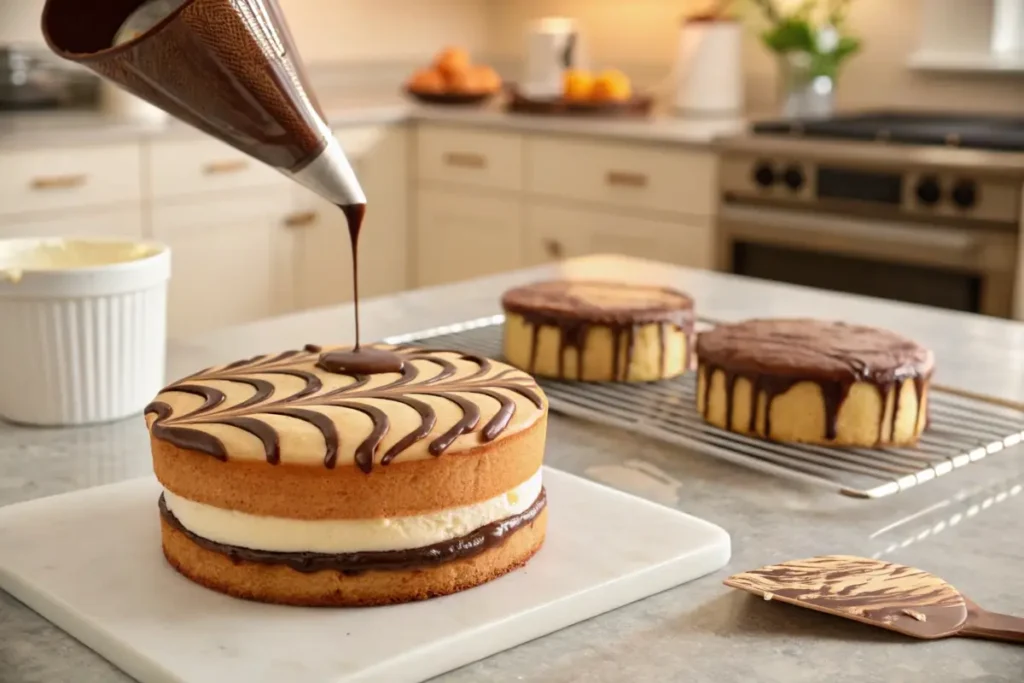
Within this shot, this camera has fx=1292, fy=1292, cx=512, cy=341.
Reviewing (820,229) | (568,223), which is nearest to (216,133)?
(820,229)

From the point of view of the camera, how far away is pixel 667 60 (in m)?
4.22

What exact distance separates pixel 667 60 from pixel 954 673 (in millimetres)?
3660

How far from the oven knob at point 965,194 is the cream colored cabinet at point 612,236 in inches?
26.6

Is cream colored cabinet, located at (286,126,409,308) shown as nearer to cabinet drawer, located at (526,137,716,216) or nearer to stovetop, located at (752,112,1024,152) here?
cabinet drawer, located at (526,137,716,216)

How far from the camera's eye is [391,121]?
12.6 ft

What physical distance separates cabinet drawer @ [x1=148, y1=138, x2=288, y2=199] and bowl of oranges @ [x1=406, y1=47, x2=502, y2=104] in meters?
0.63

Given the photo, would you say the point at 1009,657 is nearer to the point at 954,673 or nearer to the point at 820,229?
the point at 954,673

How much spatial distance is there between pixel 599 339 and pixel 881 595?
1.90ft

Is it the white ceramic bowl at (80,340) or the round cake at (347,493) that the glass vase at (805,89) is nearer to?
the white ceramic bowl at (80,340)

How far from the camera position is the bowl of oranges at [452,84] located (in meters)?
3.91

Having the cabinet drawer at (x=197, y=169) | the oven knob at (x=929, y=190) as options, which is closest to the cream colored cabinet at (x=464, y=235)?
the cabinet drawer at (x=197, y=169)

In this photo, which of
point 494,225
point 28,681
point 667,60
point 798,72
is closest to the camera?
point 28,681

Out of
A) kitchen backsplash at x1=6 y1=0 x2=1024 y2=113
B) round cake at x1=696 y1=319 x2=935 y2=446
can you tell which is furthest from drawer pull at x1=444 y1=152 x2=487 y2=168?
round cake at x1=696 y1=319 x2=935 y2=446

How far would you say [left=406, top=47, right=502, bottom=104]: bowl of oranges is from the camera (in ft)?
12.8
